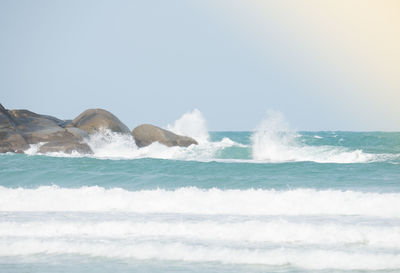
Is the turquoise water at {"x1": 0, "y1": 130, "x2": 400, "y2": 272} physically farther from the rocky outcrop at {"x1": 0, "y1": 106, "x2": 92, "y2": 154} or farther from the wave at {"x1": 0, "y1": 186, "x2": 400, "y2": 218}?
the rocky outcrop at {"x1": 0, "y1": 106, "x2": 92, "y2": 154}

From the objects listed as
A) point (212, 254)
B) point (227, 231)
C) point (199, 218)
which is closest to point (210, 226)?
point (227, 231)

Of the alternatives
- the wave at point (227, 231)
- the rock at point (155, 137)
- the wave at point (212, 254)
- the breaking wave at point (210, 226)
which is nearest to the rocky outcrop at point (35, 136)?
the rock at point (155, 137)

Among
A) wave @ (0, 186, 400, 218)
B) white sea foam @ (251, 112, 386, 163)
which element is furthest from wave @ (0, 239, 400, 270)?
white sea foam @ (251, 112, 386, 163)

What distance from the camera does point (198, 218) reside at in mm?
9945

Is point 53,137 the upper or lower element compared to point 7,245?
upper

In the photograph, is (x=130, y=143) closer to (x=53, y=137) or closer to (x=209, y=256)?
(x=53, y=137)

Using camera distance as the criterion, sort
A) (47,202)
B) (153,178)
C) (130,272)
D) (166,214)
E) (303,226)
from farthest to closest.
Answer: (153,178) → (47,202) → (166,214) → (303,226) → (130,272)

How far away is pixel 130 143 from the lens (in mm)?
26484

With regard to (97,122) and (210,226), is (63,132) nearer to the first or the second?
(97,122)

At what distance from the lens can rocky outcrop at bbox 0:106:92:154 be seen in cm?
2370

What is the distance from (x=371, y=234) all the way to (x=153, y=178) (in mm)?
9552

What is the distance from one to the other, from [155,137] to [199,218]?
1772 cm

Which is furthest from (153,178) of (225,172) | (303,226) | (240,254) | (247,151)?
(247,151)

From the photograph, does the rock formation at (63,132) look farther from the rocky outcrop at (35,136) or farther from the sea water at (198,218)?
the sea water at (198,218)
